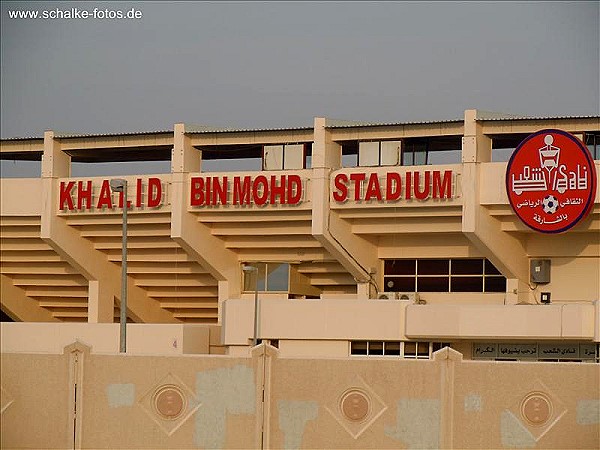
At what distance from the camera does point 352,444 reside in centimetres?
3022

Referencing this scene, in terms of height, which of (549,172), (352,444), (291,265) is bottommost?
(352,444)

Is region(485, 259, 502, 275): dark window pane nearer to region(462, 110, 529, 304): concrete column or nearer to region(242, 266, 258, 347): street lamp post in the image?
region(462, 110, 529, 304): concrete column

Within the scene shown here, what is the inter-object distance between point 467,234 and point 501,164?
3.13 meters

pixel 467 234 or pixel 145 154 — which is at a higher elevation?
pixel 145 154

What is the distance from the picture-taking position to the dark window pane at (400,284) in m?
59.3

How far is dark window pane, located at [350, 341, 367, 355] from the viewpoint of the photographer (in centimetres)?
5378

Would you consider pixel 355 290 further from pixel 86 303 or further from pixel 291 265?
pixel 86 303

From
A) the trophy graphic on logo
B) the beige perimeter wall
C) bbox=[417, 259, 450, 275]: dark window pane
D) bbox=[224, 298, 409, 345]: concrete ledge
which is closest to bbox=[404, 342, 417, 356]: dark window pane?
bbox=[224, 298, 409, 345]: concrete ledge

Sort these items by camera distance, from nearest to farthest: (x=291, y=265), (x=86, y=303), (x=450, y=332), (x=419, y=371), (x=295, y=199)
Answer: (x=419, y=371) → (x=450, y=332) → (x=295, y=199) → (x=291, y=265) → (x=86, y=303)

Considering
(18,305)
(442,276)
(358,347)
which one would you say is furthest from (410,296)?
(18,305)

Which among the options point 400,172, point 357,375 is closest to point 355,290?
point 400,172

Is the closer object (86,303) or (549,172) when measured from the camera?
(549,172)

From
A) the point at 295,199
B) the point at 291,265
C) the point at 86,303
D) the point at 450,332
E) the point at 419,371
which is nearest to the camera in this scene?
the point at 419,371

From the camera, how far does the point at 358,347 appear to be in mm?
53875
